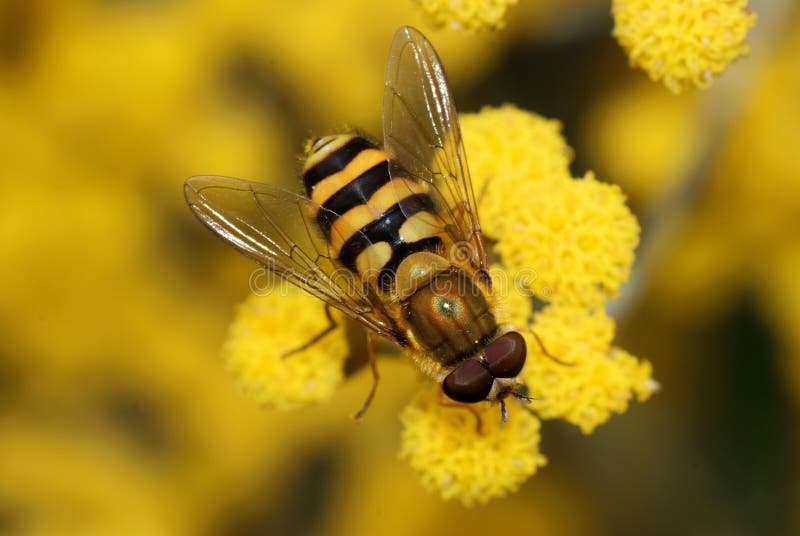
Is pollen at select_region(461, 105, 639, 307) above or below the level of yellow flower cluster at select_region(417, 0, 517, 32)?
below

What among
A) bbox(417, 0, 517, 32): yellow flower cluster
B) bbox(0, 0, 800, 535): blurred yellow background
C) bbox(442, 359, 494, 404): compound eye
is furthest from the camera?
bbox(0, 0, 800, 535): blurred yellow background

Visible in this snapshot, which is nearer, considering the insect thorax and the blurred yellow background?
the insect thorax

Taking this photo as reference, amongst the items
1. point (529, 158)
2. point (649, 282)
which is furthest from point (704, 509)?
point (529, 158)

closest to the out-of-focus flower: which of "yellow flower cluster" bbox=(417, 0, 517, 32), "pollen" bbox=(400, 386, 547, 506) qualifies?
"pollen" bbox=(400, 386, 547, 506)

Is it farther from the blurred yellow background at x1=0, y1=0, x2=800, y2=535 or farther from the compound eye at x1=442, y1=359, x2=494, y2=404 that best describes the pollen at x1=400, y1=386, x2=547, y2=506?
the blurred yellow background at x1=0, y1=0, x2=800, y2=535

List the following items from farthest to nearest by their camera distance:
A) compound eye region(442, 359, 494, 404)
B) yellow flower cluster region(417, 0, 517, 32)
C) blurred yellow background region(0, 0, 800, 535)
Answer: blurred yellow background region(0, 0, 800, 535) < yellow flower cluster region(417, 0, 517, 32) < compound eye region(442, 359, 494, 404)

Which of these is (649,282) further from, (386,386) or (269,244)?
(269,244)

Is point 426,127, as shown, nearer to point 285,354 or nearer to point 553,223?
point 553,223

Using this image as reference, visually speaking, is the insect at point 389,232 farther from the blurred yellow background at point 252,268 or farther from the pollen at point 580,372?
the blurred yellow background at point 252,268
